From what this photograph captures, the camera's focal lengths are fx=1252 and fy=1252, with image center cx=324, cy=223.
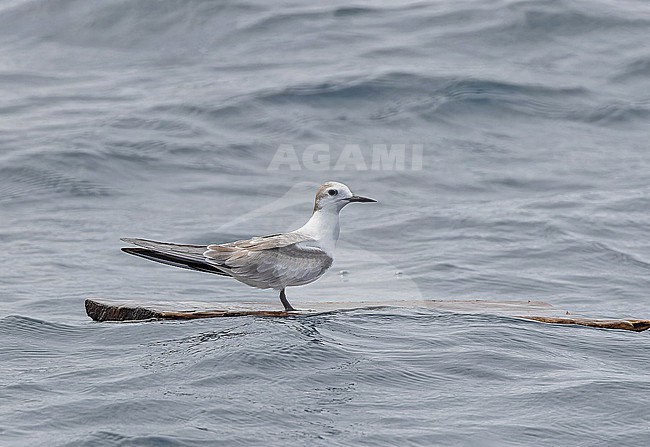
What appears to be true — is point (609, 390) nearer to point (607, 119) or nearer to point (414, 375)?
point (414, 375)

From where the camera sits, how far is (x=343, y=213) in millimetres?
17750

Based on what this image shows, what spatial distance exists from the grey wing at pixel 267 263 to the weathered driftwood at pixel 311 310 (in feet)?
0.79

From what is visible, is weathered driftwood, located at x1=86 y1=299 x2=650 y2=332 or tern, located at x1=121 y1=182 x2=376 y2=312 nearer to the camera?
weathered driftwood, located at x1=86 y1=299 x2=650 y2=332

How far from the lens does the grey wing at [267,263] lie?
32.5 feet

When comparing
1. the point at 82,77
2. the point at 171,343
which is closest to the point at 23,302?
the point at 171,343

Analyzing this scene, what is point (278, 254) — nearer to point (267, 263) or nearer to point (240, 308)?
point (267, 263)

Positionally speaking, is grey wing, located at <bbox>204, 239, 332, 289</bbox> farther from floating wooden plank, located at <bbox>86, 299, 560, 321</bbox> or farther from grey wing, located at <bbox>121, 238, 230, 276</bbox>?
floating wooden plank, located at <bbox>86, 299, 560, 321</bbox>

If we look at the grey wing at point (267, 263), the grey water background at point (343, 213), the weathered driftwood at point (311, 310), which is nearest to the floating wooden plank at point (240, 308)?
the weathered driftwood at point (311, 310)

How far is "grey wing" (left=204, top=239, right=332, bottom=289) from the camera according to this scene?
32.5 ft

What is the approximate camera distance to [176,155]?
19.2 m

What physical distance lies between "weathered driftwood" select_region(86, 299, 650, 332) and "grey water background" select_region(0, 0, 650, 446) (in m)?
0.12

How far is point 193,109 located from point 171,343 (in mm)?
12092

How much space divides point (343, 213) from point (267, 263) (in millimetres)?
7789

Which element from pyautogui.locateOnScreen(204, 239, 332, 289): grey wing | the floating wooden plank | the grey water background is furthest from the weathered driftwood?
pyautogui.locateOnScreen(204, 239, 332, 289): grey wing
